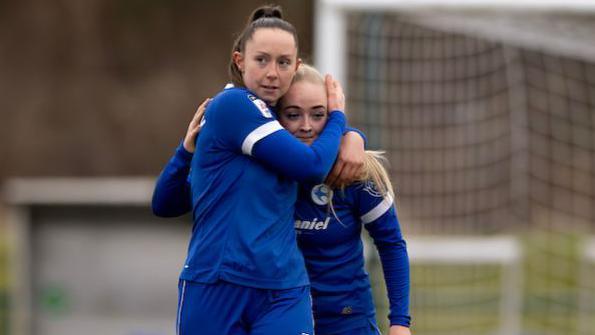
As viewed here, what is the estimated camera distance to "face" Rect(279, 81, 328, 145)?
4.19 meters

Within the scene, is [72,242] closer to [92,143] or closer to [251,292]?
[251,292]

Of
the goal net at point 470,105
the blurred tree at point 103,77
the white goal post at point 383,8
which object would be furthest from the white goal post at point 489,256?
the blurred tree at point 103,77

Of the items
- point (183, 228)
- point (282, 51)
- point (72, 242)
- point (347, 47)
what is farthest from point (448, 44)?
point (282, 51)

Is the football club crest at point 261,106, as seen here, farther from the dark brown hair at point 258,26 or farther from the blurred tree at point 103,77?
the blurred tree at point 103,77

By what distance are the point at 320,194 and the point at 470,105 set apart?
435 centimetres

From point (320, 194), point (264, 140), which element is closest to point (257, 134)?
point (264, 140)

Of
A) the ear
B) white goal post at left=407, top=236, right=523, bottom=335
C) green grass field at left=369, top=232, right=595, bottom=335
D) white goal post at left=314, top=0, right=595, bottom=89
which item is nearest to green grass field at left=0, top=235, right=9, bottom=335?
green grass field at left=369, top=232, right=595, bottom=335

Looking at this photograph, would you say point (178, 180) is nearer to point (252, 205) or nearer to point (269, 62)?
point (252, 205)

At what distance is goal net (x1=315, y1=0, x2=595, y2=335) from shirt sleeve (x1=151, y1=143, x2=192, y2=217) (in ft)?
8.88

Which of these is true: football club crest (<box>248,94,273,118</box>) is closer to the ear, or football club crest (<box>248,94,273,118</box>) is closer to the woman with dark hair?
the woman with dark hair

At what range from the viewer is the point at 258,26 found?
4.12 m

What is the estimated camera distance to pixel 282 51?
161 inches

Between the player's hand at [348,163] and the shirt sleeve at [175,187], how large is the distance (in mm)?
483

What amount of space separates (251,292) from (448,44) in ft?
14.3
